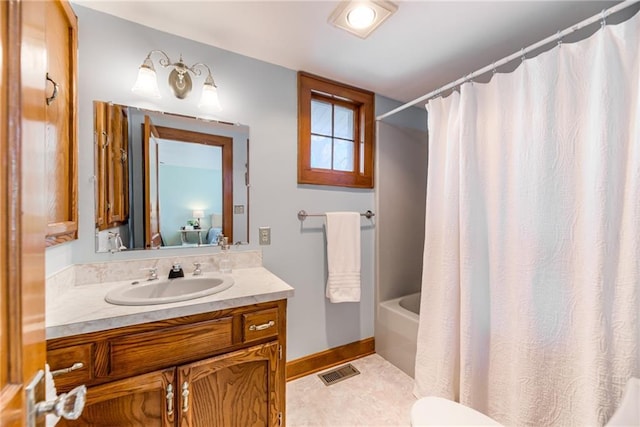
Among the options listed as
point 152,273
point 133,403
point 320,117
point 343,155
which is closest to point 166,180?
point 152,273

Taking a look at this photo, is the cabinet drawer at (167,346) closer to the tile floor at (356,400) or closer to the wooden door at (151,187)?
the wooden door at (151,187)

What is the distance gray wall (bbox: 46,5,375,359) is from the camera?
4.38 feet

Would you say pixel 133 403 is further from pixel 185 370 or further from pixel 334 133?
pixel 334 133

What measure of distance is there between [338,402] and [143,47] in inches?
94.0

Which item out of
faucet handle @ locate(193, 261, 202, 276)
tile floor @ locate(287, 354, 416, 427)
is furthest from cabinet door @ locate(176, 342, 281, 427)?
faucet handle @ locate(193, 261, 202, 276)

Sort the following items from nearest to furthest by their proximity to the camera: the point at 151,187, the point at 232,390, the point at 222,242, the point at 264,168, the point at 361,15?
the point at 232,390 < the point at 361,15 < the point at 151,187 < the point at 222,242 < the point at 264,168

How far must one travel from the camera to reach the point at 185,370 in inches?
41.2

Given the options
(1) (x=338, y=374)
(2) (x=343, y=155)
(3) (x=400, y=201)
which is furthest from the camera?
(3) (x=400, y=201)

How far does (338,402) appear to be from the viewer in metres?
1.68

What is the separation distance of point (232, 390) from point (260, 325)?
295mm

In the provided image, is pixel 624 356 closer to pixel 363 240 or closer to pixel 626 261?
pixel 626 261

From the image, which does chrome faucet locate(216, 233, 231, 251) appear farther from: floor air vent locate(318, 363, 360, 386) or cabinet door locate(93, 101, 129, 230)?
floor air vent locate(318, 363, 360, 386)

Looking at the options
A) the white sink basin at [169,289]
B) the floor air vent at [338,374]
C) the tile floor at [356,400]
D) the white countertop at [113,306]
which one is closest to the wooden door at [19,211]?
the white countertop at [113,306]

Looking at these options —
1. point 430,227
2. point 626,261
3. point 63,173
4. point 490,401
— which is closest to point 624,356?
point 626,261
